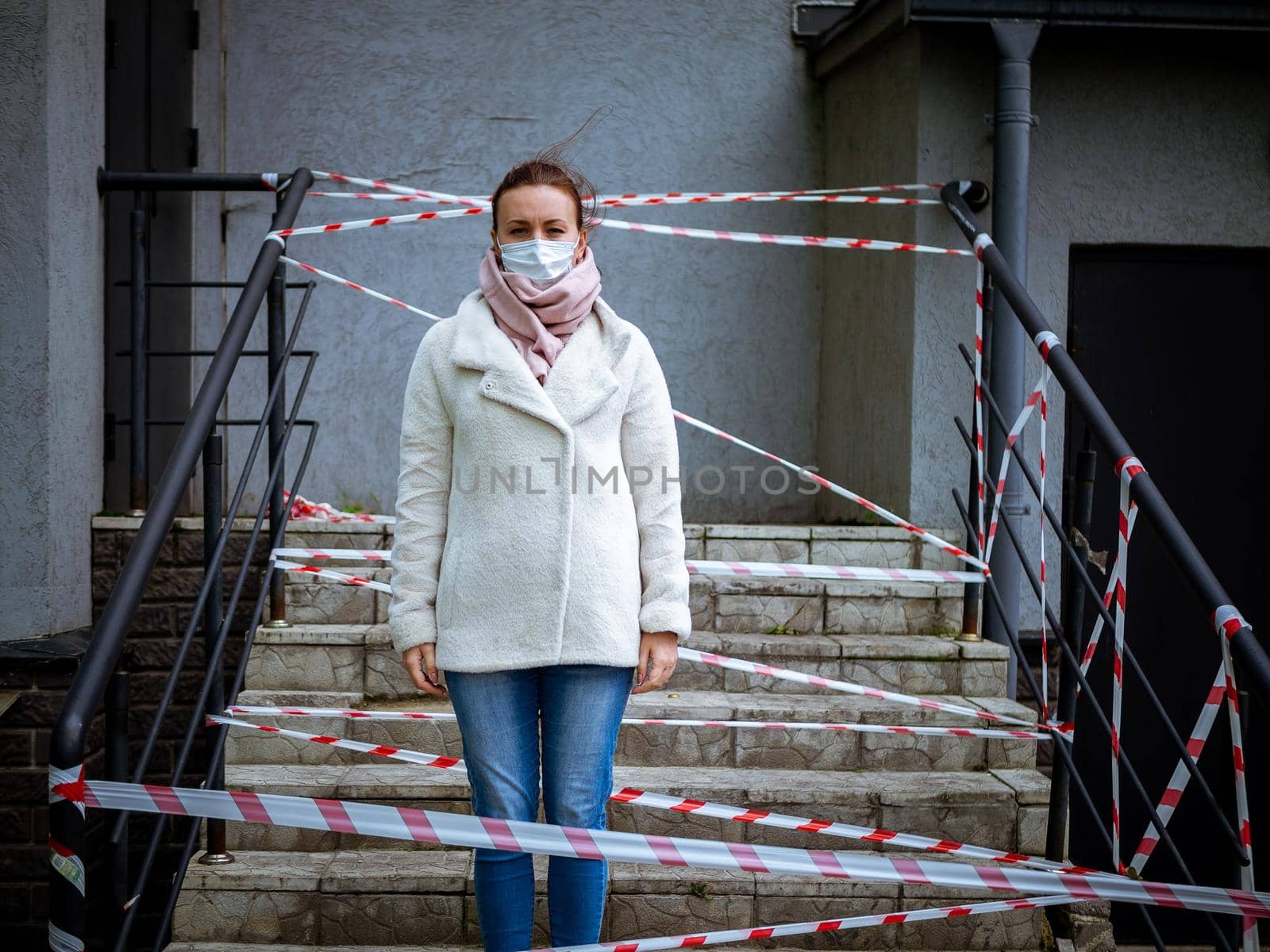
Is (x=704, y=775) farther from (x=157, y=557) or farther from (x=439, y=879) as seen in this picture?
(x=157, y=557)

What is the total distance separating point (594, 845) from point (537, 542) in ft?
1.74

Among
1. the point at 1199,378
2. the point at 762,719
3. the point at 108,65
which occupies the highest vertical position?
the point at 108,65

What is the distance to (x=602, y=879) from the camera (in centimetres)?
215

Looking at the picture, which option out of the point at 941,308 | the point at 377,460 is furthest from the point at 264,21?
the point at 941,308

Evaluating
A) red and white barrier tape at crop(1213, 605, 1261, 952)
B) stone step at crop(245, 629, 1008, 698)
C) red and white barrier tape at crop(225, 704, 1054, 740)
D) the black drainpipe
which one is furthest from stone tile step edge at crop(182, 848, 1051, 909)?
the black drainpipe

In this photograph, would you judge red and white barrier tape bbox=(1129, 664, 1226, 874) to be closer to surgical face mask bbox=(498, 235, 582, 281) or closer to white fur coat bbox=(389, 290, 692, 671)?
white fur coat bbox=(389, 290, 692, 671)

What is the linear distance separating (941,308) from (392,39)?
2975 millimetres

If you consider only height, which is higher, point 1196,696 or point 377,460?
point 377,460

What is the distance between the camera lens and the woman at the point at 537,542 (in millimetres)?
2094

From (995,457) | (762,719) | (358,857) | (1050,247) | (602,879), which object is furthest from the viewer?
(1050,247)

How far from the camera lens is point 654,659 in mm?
2160

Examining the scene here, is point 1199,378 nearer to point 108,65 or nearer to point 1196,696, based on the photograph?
point 1196,696

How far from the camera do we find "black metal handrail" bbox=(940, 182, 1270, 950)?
2.32 m

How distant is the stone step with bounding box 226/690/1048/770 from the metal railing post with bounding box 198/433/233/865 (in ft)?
0.74
